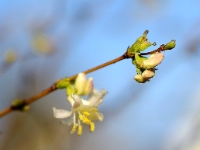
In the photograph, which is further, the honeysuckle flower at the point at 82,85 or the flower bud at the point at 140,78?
the honeysuckle flower at the point at 82,85

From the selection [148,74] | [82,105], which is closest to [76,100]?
[82,105]

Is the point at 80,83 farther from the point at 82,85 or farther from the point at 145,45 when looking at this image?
the point at 145,45

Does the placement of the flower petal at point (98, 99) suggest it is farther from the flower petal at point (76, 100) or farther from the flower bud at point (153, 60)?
the flower bud at point (153, 60)

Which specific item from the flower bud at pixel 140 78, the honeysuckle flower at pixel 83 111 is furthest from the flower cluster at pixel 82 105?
the flower bud at pixel 140 78

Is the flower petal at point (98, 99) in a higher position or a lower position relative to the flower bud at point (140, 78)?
higher

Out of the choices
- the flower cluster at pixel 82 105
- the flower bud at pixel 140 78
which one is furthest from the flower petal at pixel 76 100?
the flower bud at pixel 140 78

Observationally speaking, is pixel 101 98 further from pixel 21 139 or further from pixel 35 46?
pixel 21 139

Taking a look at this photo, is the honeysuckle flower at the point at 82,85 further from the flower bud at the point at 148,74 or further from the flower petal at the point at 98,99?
the flower bud at the point at 148,74

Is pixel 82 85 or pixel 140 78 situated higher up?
pixel 82 85

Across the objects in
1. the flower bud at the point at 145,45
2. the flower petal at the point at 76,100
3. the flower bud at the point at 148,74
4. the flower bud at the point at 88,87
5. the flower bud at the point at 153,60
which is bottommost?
the flower bud at the point at 148,74
